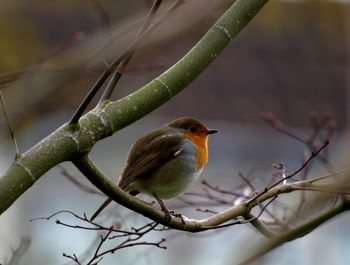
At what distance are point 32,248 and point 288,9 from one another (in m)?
5.16

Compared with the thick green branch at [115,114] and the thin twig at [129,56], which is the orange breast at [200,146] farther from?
the thin twig at [129,56]

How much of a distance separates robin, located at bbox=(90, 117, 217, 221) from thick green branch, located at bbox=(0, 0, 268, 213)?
1.15 metres

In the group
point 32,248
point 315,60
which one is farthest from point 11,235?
point 315,60

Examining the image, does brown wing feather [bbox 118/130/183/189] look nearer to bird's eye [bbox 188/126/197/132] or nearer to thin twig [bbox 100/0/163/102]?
bird's eye [bbox 188/126/197/132]

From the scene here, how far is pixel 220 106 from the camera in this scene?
29.9 ft

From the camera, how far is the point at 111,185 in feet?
7.99

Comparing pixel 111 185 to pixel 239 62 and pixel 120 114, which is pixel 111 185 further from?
pixel 239 62

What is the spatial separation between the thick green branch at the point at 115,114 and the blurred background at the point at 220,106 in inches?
117

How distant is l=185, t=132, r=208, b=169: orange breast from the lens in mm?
4043

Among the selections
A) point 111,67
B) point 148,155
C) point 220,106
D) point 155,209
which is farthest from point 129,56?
point 220,106

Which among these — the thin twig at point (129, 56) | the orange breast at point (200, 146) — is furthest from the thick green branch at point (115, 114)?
the orange breast at point (200, 146)

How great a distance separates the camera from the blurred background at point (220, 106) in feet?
23.6

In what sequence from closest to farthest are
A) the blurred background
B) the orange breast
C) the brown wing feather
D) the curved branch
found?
the curved branch < the brown wing feather < the orange breast < the blurred background

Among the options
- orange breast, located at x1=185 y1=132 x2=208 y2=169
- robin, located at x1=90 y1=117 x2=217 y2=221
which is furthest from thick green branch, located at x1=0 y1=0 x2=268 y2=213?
orange breast, located at x1=185 y1=132 x2=208 y2=169
